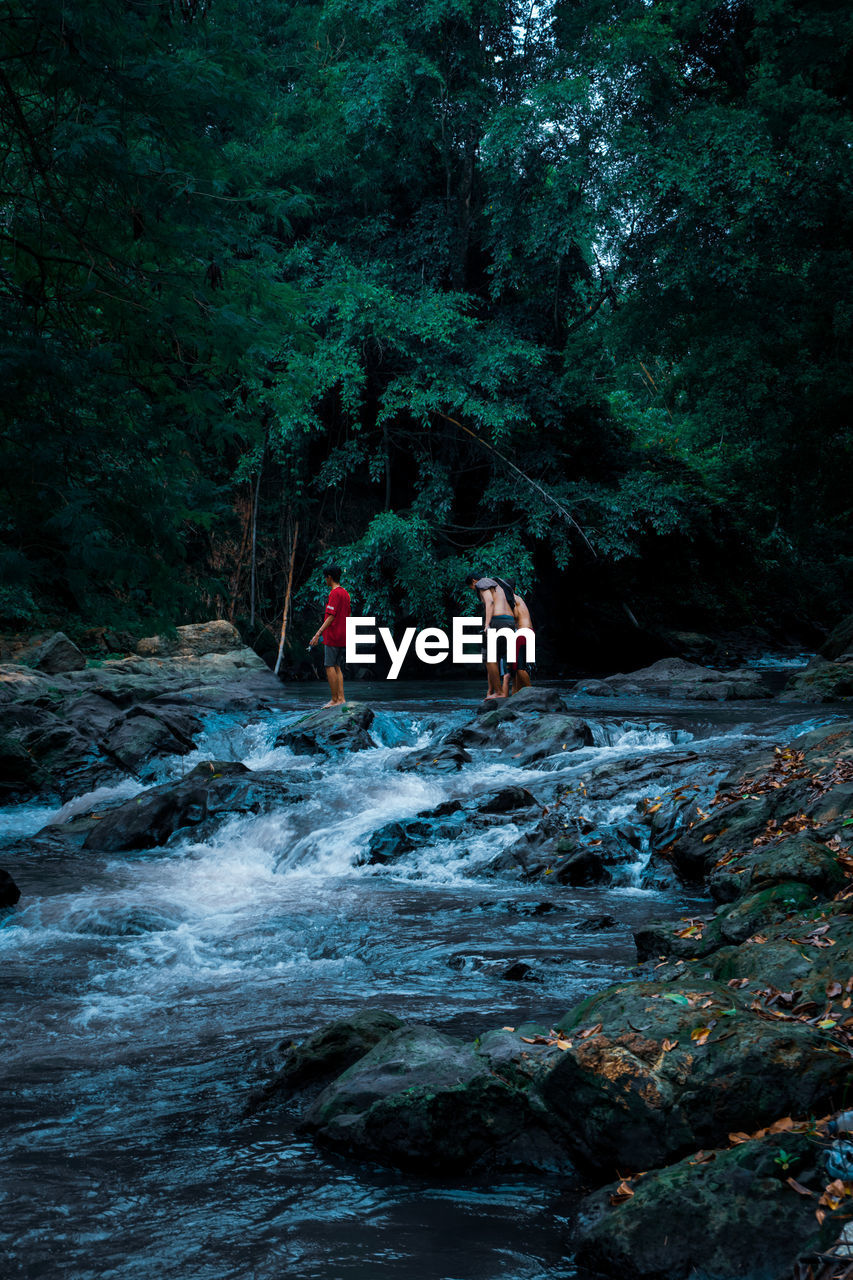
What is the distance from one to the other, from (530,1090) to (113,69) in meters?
5.69

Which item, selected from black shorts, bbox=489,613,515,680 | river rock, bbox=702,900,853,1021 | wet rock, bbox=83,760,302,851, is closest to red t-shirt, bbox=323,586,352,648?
black shorts, bbox=489,613,515,680

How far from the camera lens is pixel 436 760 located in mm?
11281

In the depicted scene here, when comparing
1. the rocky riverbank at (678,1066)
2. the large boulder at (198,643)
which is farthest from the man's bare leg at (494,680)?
the large boulder at (198,643)

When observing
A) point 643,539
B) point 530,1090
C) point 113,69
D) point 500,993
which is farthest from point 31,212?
point 643,539

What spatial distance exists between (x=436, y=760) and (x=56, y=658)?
27.2 feet

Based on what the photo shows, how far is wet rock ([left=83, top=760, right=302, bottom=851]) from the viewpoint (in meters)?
9.70

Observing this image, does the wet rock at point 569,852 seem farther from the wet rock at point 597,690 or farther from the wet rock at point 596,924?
the wet rock at point 597,690

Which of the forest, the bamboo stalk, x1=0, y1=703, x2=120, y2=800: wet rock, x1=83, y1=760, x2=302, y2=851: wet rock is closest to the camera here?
x1=83, y1=760, x2=302, y2=851: wet rock

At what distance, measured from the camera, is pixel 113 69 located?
19.0ft

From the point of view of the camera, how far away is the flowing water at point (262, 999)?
9.52 ft

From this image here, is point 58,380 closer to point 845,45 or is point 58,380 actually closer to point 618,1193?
point 618,1193

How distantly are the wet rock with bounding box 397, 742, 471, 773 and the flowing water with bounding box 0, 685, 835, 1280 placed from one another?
0.78 ft

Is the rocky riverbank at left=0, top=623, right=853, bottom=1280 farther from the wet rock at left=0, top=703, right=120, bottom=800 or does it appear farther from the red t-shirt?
the red t-shirt

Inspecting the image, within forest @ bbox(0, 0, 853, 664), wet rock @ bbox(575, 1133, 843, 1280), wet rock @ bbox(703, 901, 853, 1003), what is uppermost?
forest @ bbox(0, 0, 853, 664)
